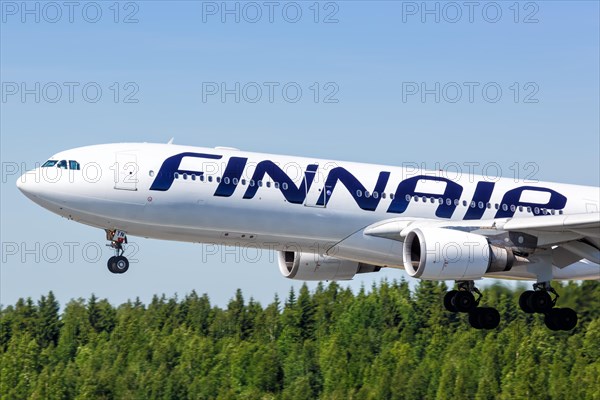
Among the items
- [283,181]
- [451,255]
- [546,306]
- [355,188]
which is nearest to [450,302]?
[546,306]

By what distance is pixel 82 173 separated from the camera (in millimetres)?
40031

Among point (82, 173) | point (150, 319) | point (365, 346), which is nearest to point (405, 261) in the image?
point (82, 173)

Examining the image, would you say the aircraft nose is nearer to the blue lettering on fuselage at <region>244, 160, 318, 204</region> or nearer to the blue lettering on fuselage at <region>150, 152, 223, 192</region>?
the blue lettering on fuselage at <region>150, 152, 223, 192</region>

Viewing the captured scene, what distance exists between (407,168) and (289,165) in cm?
535

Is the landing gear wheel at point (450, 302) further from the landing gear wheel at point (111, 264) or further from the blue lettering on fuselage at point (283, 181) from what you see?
the landing gear wheel at point (111, 264)

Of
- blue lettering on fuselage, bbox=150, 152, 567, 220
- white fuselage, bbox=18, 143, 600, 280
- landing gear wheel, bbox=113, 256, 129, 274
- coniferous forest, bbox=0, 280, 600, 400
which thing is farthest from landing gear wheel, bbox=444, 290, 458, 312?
coniferous forest, bbox=0, 280, 600, 400

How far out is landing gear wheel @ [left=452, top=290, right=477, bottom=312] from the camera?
45.8m

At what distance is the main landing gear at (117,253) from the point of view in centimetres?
4084

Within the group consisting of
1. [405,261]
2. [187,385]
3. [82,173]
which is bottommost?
[187,385]

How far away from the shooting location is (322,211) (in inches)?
1644

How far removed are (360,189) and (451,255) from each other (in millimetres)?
4344

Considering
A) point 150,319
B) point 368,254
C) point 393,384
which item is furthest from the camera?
point 150,319

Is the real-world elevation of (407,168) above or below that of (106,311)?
above

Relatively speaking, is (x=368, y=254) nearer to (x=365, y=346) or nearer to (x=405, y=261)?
(x=405, y=261)
